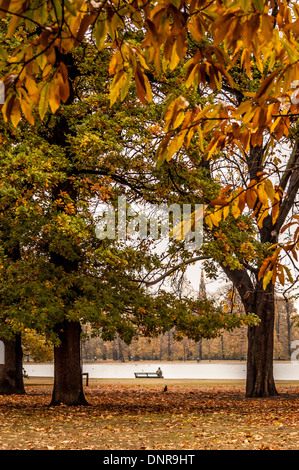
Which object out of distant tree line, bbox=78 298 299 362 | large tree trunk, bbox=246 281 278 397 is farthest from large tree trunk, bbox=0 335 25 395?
distant tree line, bbox=78 298 299 362

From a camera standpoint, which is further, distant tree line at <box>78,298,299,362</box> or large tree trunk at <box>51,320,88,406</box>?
distant tree line at <box>78,298,299,362</box>

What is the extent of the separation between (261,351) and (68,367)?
6909 millimetres

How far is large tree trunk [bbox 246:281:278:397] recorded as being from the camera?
17.8 metres

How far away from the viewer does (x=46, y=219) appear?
39.6ft

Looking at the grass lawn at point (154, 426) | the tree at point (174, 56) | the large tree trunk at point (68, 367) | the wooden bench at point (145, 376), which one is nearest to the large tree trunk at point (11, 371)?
the grass lawn at point (154, 426)

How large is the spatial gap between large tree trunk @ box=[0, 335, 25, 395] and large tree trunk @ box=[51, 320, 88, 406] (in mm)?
7395

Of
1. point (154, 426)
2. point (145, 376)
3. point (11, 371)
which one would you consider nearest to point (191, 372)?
point (145, 376)

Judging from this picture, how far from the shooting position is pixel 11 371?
845 inches

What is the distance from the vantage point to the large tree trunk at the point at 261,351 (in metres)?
→ 17.8

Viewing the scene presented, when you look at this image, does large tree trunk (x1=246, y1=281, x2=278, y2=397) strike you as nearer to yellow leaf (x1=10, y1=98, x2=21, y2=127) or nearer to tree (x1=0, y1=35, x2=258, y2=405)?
tree (x1=0, y1=35, x2=258, y2=405)

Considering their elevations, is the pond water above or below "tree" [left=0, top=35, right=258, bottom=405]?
below
